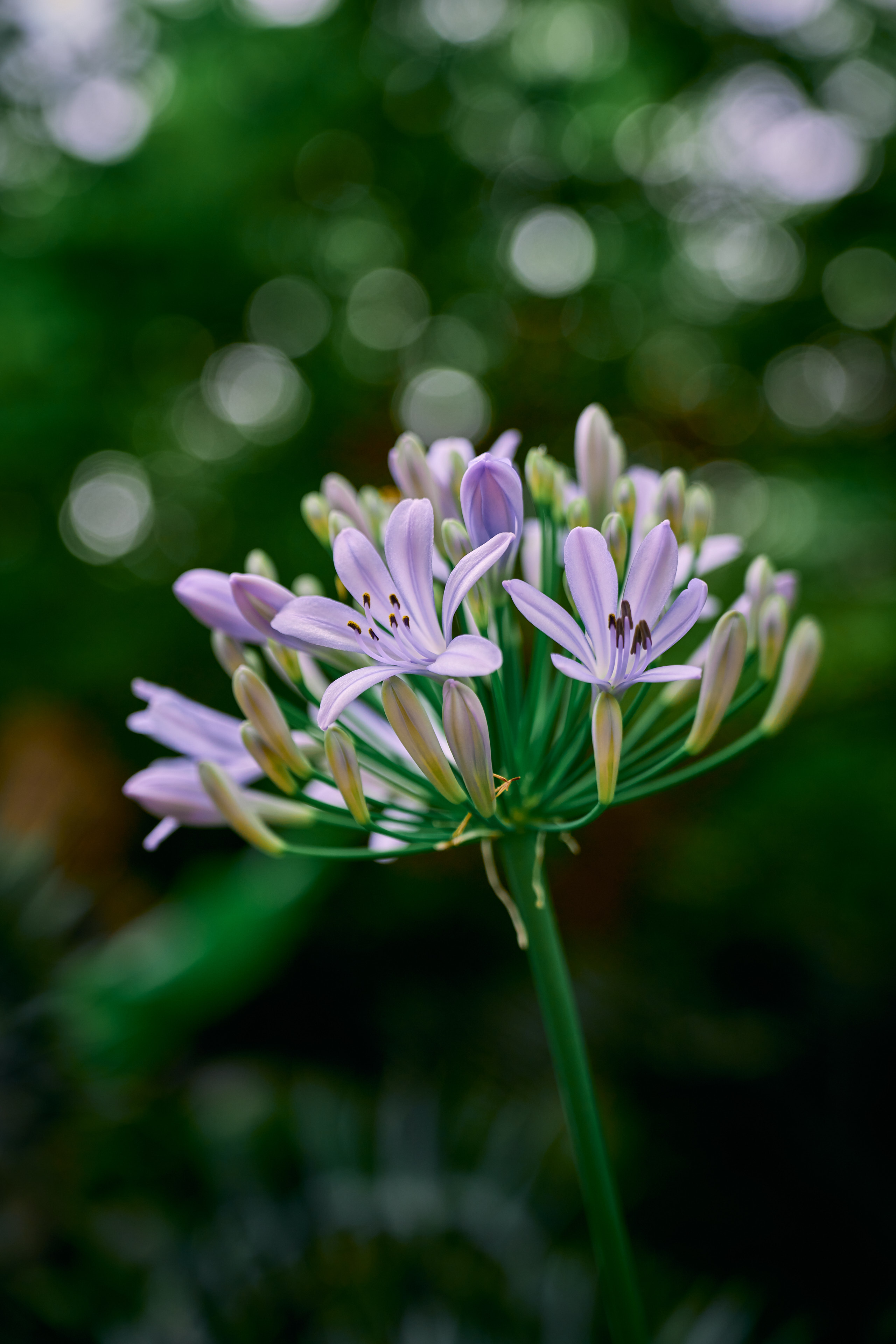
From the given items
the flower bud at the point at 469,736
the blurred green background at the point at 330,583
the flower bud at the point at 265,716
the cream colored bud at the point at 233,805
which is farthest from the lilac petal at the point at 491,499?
the blurred green background at the point at 330,583

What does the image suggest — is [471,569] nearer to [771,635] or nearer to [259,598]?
[259,598]

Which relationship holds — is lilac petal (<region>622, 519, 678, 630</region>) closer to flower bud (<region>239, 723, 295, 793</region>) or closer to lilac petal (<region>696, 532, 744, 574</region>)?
lilac petal (<region>696, 532, 744, 574</region>)

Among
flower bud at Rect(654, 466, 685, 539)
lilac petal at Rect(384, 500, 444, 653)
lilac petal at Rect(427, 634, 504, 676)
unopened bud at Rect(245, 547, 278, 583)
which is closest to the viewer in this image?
lilac petal at Rect(427, 634, 504, 676)

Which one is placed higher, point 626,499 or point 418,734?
point 626,499

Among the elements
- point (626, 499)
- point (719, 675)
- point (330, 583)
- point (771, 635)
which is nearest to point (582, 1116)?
point (719, 675)

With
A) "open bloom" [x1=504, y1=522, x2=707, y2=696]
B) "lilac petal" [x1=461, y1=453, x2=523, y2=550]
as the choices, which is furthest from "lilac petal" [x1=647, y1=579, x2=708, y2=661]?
"lilac petal" [x1=461, y1=453, x2=523, y2=550]

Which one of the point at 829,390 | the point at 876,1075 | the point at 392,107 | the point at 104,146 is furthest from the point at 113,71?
the point at 876,1075

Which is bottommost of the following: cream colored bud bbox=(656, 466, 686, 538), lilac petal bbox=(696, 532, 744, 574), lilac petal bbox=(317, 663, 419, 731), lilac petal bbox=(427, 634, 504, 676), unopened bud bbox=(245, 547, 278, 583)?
lilac petal bbox=(696, 532, 744, 574)
